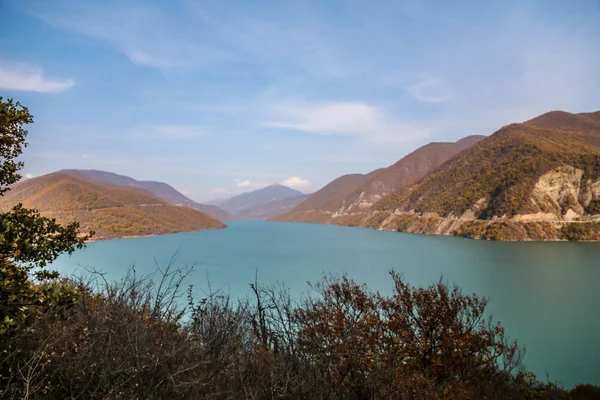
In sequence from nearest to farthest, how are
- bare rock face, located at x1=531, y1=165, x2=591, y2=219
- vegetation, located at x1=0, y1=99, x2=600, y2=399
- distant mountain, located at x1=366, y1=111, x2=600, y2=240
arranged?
vegetation, located at x1=0, y1=99, x2=600, y2=399, distant mountain, located at x1=366, y1=111, x2=600, y2=240, bare rock face, located at x1=531, y1=165, x2=591, y2=219

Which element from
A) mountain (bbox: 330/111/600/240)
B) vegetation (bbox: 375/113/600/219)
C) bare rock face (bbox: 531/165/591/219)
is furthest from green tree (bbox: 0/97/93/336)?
bare rock face (bbox: 531/165/591/219)

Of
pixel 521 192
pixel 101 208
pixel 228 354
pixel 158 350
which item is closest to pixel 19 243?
pixel 158 350

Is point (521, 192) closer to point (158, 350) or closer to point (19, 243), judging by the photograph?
point (158, 350)

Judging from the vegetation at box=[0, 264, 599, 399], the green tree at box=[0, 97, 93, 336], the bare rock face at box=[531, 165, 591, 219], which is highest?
the bare rock face at box=[531, 165, 591, 219]

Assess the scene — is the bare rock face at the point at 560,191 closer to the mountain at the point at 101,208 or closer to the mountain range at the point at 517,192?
the mountain range at the point at 517,192

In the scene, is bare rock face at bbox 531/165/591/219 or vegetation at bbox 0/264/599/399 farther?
bare rock face at bbox 531/165/591/219

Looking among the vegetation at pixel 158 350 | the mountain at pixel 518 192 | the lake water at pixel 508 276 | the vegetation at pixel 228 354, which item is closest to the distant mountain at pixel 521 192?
the mountain at pixel 518 192

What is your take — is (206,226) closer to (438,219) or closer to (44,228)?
(438,219)

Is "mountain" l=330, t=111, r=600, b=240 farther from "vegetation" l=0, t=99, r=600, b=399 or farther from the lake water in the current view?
"vegetation" l=0, t=99, r=600, b=399
